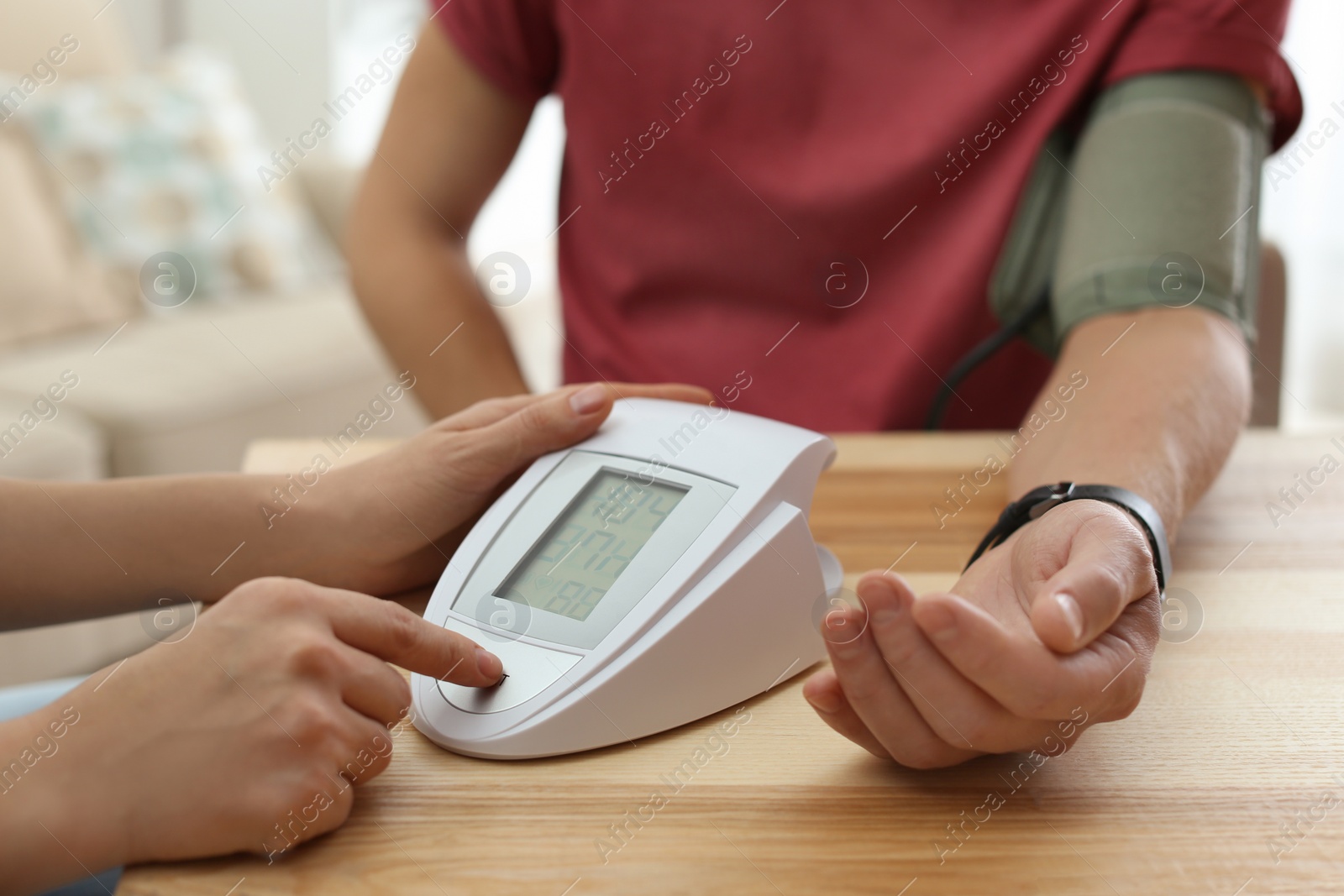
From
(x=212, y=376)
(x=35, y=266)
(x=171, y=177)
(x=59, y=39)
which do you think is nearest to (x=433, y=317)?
(x=212, y=376)

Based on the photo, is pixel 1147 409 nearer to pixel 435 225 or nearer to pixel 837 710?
pixel 837 710

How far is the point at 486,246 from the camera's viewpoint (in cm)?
346

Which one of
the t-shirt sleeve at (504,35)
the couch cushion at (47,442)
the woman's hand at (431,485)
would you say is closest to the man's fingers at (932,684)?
the woman's hand at (431,485)

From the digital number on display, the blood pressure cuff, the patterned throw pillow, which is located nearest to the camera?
the digital number on display

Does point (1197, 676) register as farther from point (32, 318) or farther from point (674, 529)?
point (32, 318)

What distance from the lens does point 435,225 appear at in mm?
1032

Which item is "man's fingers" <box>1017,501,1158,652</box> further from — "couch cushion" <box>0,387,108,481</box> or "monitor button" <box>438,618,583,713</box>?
"couch cushion" <box>0,387,108,481</box>

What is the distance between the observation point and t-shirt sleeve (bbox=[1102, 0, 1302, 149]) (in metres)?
0.77

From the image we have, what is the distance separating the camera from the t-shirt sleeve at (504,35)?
0.94 metres

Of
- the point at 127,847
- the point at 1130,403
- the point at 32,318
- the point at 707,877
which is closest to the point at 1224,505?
the point at 1130,403

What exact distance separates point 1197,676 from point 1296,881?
0.15 m

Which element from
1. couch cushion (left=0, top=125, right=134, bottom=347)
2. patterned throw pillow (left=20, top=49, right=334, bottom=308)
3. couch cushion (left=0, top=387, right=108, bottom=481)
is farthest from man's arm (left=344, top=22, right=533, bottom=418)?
patterned throw pillow (left=20, top=49, right=334, bottom=308)

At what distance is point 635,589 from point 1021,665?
175 mm

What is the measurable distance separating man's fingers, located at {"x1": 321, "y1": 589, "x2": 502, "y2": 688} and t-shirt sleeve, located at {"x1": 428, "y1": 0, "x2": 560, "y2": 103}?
2.16 feet
